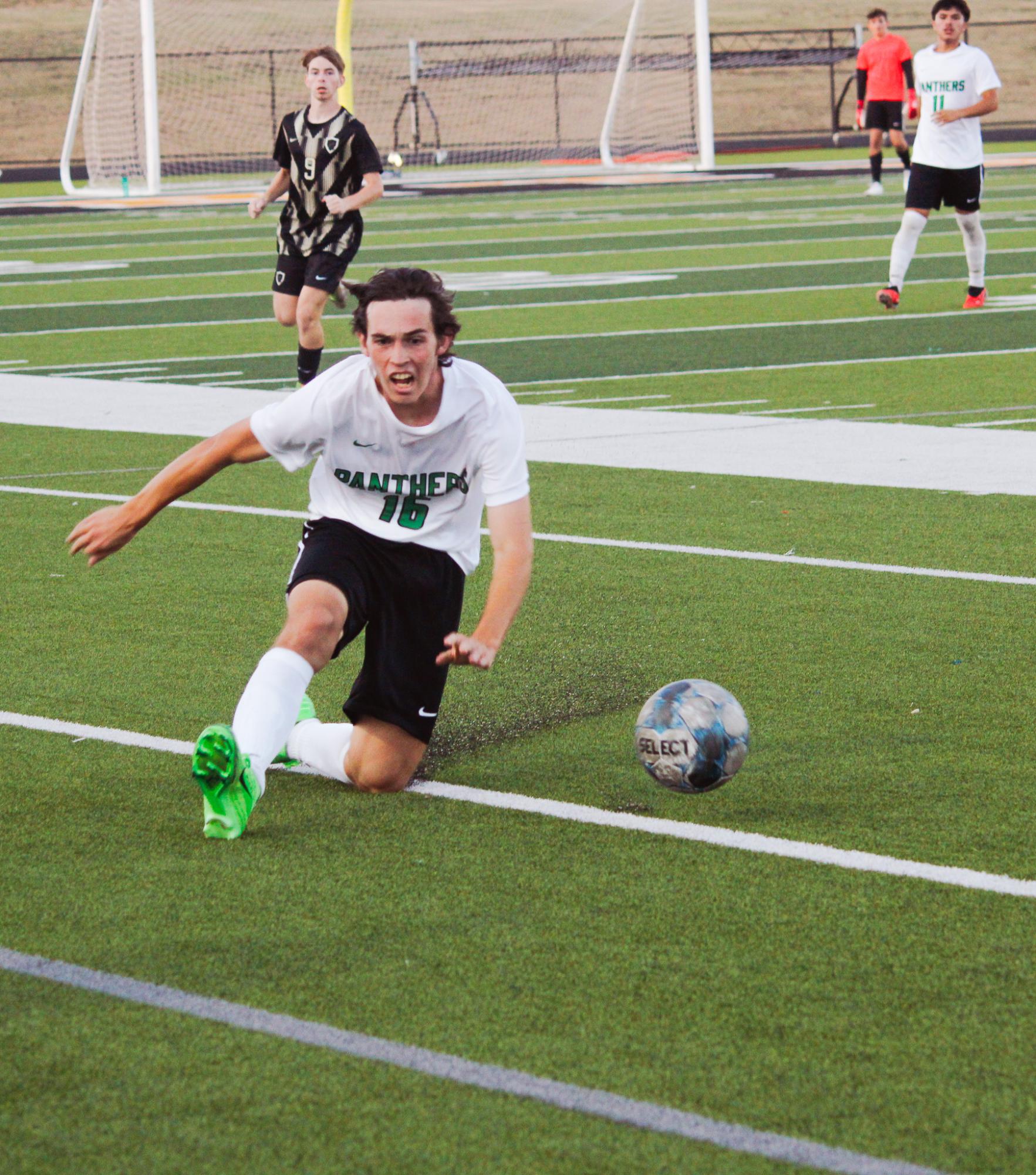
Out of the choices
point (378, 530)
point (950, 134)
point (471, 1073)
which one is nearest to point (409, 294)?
point (378, 530)

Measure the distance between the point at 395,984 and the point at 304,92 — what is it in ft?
171


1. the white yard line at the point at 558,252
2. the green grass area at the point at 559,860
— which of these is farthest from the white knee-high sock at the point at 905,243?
the white yard line at the point at 558,252

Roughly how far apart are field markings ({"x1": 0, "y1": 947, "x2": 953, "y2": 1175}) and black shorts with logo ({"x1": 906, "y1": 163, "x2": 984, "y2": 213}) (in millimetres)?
13049

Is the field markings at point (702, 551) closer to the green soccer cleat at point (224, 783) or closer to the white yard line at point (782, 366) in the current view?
the green soccer cleat at point (224, 783)

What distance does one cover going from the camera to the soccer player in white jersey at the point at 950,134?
1585 cm

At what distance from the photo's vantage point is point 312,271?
12969 millimetres

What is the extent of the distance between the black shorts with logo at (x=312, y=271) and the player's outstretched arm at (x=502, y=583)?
7925mm

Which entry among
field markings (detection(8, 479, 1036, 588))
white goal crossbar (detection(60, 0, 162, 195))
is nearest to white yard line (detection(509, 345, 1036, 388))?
field markings (detection(8, 479, 1036, 588))

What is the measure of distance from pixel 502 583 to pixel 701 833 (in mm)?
783

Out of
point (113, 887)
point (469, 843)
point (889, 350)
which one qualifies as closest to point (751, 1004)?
point (469, 843)

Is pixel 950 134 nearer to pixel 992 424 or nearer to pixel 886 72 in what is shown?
pixel 992 424

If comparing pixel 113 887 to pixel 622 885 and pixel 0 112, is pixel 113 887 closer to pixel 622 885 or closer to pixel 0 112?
A: pixel 622 885

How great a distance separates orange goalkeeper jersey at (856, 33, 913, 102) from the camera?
28.8m

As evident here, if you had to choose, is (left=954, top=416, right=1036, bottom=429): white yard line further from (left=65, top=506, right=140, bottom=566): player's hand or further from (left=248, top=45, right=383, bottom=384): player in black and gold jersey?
(left=65, top=506, right=140, bottom=566): player's hand
